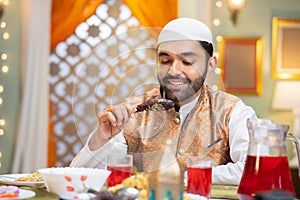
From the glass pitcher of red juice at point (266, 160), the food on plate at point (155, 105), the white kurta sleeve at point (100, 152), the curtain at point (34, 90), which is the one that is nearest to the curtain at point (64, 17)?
the curtain at point (34, 90)

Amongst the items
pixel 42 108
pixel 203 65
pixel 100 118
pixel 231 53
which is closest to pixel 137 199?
pixel 100 118

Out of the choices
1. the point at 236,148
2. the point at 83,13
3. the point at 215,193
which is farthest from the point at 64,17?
the point at 215,193

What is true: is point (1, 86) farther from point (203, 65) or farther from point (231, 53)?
point (203, 65)

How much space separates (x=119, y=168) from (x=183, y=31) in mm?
618

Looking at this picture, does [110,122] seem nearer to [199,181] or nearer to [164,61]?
[164,61]

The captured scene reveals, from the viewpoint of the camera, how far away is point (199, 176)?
142 cm

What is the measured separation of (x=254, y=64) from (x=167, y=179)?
359cm

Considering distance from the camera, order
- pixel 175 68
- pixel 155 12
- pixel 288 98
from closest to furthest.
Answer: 1. pixel 175 68
2. pixel 288 98
3. pixel 155 12

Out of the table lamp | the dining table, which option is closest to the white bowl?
the dining table

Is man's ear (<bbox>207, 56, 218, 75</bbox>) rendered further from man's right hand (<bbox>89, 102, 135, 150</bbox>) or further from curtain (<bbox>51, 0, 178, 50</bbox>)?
curtain (<bbox>51, 0, 178, 50</bbox>)

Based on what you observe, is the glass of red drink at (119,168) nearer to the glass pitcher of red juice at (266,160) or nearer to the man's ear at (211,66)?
the glass pitcher of red juice at (266,160)

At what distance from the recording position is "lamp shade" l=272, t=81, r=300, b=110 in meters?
4.43

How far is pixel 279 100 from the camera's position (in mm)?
4441

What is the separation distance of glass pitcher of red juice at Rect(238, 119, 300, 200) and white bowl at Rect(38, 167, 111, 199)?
0.32 meters
